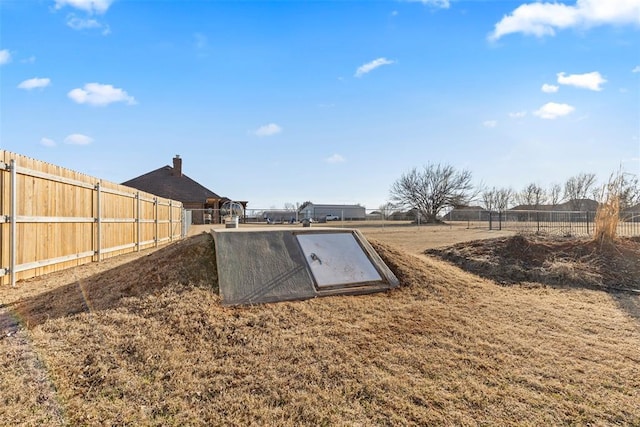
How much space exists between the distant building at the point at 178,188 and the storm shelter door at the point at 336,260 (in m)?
27.0

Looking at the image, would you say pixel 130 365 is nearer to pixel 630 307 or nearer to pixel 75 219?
pixel 75 219

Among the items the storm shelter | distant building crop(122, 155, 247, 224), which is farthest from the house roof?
the storm shelter

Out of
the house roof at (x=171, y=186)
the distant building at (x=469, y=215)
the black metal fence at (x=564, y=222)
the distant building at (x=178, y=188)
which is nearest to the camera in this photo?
the black metal fence at (x=564, y=222)

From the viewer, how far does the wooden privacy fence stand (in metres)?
5.29

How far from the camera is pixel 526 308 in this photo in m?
4.93

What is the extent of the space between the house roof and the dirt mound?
28.2 meters

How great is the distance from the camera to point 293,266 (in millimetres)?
5207

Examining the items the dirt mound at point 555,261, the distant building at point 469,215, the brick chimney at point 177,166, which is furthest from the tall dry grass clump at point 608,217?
the brick chimney at point 177,166

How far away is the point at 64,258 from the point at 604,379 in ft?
26.9

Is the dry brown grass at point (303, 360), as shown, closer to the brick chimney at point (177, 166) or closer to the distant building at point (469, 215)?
the distant building at point (469, 215)

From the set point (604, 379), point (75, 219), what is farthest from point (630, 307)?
point (75, 219)

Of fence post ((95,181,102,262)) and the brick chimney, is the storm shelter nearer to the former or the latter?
fence post ((95,181,102,262))

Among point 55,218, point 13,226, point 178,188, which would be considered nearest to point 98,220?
point 55,218

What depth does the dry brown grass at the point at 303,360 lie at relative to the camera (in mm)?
2377
